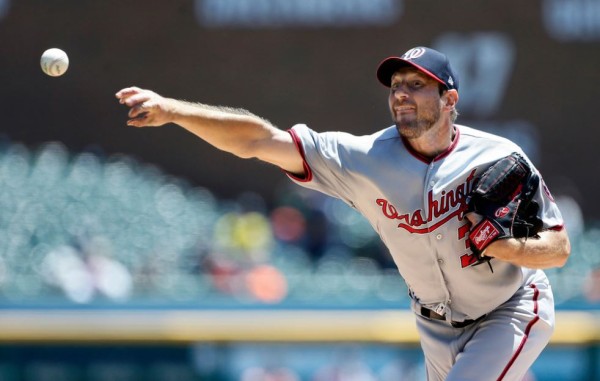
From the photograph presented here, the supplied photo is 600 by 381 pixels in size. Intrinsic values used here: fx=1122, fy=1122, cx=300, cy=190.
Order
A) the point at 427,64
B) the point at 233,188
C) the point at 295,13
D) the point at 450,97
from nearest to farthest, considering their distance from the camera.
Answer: the point at 427,64
the point at 450,97
the point at 295,13
the point at 233,188

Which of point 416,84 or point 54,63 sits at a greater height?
point 54,63

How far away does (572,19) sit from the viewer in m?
9.97

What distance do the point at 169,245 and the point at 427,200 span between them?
4.91m

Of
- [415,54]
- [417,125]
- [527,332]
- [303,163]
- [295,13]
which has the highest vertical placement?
[295,13]

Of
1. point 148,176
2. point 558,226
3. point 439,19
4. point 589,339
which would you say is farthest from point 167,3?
point 558,226

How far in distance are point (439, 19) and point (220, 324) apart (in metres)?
4.65

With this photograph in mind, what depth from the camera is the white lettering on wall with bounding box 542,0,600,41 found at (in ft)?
32.2

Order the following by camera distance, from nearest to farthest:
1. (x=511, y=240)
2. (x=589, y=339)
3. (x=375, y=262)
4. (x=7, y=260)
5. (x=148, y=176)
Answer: (x=511, y=240), (x=589, y=339), (x=7, y=260), (x=375, y=262), (x=148, y=176)

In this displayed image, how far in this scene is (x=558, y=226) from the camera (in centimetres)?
388

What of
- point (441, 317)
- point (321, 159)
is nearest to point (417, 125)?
point (321, 159)

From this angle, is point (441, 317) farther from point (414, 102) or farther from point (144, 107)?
point (144, 107)

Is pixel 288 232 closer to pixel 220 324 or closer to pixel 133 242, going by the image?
pixel 133 242

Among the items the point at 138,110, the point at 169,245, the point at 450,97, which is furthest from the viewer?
the point at 169,245

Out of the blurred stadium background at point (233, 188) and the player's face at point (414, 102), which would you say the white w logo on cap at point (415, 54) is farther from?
the blurred stadium background at point (233, 188)
